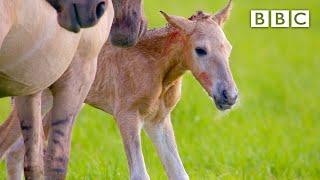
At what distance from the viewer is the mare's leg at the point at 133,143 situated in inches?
316

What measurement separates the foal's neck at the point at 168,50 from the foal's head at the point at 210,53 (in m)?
0.07

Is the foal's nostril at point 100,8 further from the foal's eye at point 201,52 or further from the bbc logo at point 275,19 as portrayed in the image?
the bbc logo at point 275,19

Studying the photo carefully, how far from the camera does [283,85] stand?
16656mm

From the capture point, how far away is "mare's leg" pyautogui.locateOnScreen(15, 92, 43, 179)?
Result: 7090 mm

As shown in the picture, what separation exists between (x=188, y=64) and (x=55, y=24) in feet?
8.23

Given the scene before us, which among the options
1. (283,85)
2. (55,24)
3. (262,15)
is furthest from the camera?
(283,85)

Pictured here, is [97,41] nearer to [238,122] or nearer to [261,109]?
[238,122]

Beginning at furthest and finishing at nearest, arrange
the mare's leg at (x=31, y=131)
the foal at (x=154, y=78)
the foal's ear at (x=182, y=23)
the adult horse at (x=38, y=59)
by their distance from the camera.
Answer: the foal's ear at (x=182, y=23), the foal at (x=154, y=78), the mare's leg at (x=31, y=131), the adult horse at (x=38, y=59)

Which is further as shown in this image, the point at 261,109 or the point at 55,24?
the point at 261,109

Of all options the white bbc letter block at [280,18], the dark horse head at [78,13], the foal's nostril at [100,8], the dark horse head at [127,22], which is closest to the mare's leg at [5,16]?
the dark horse head at [78,13]

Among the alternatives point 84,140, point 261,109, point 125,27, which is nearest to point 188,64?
point 125,27

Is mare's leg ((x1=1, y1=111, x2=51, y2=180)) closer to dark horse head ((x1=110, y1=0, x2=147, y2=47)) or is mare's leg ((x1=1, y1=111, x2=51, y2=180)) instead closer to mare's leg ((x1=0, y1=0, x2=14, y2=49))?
dark horse head ((x1=110, y1=0, x2=147, y2=47))

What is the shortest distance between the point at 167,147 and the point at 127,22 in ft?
5.15

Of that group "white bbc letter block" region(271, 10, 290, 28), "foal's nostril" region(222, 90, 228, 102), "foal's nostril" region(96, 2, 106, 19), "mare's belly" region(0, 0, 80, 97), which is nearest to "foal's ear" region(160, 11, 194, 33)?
"foal's nostril" region(222, 90, 228, 102)
